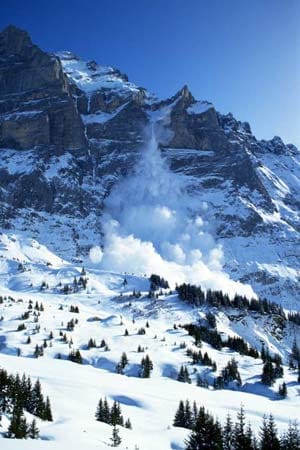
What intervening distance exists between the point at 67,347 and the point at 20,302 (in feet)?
166

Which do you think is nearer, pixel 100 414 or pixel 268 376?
pixel 100 414

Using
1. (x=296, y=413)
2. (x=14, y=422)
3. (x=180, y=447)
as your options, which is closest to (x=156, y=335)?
(x=296, y=413)

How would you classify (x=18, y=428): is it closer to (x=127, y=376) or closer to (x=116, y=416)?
(x=116, y=416)

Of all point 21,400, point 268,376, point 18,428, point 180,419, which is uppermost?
point 268,376

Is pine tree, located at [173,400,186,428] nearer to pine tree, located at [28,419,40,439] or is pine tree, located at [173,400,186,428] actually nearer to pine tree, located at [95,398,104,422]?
pine tree, located at [95,398,104,422]

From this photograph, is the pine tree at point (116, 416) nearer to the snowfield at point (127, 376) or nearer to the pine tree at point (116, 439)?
the snowfield at point (127, 376)

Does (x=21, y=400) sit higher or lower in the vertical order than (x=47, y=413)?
higher

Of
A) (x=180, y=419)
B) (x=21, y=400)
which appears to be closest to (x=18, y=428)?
(x=21, y=400)

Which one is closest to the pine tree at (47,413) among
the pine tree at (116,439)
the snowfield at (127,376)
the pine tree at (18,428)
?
the snowfield at (127,376)

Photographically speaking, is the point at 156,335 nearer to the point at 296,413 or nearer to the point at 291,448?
the point at 296,413

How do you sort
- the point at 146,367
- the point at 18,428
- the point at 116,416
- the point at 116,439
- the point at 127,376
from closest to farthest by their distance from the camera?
the point at 18,428, the point at 116,439, the point at 116,416, the point at 127,376, the point at 146,367

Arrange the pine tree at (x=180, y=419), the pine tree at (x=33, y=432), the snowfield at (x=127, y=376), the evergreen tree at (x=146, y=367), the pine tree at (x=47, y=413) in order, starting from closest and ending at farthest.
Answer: the pine tree at (x=33, y=432) < the snowfield at (x=127, y=376) < the pine tree at (x=47, y=413) < the pine tree at (x=180, y=419) < the evergreen tree at (x=146, y=367)

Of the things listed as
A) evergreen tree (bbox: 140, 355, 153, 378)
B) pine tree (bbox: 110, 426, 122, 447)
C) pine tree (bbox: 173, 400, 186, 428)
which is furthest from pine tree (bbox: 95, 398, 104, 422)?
evergreen tree (bbox: 140, 355, 153, 378)

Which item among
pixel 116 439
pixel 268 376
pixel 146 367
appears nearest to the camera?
pixel 116 439
